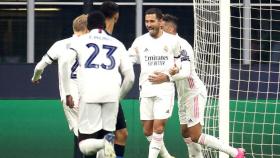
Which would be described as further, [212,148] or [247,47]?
[247,47]

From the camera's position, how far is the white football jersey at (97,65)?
44.6 ft

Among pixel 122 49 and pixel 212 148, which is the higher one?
pixel 122 49

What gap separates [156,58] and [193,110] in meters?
0.87

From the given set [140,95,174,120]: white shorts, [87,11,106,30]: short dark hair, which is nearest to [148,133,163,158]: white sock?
[140,95,174,120]: white shorts

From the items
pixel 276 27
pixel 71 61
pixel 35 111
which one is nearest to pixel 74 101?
pixel 71 61

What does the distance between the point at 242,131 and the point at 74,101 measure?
3.85m

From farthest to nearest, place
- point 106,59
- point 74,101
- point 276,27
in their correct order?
point 276,27
point 74,101
point 106,59

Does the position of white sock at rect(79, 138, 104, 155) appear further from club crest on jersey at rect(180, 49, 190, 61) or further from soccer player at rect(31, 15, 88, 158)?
club crest on jersey at rect(180, 49, 190, 61)

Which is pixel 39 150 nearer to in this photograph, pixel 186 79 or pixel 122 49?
pixel 186 79

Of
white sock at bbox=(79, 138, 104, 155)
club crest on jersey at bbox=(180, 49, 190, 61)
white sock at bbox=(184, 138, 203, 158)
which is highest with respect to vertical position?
club crest on jersey at bbox=(180, 49, 190, 61)

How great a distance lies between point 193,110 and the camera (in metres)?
16.1

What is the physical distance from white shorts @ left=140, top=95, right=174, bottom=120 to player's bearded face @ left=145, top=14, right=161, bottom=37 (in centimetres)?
84

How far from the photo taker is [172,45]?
15820 millimetres

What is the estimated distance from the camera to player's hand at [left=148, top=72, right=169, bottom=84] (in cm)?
1559
